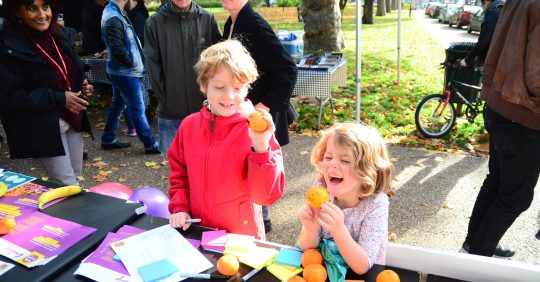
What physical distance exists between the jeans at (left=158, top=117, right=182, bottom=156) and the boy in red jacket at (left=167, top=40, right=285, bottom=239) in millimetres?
1338

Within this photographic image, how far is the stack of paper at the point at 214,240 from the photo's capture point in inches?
65.7

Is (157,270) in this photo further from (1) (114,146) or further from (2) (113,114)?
(1) (114,146)

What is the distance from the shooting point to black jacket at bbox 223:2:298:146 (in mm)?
2795

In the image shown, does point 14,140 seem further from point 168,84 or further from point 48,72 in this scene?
point 168,84

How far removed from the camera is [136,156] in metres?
5.50

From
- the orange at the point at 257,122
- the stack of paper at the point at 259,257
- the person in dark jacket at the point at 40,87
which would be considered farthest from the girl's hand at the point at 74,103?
the stack of paper at the point at 259,257

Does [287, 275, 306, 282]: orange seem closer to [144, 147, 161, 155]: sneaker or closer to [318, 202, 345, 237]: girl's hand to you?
[318, 202, 345, 237]: girl's hand

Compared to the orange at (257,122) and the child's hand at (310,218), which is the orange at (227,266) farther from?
the orange at (257,122)

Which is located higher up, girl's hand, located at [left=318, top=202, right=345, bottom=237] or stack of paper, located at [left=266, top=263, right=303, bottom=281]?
girl's hand, located at [left=318, top=202, right=345, bottom=237]

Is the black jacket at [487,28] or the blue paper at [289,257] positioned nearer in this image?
the blue paper at [289,257]

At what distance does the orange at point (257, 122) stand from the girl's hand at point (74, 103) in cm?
188

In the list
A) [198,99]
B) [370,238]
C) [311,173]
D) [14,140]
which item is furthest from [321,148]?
[311,173]

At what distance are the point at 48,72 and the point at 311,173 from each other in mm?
3011

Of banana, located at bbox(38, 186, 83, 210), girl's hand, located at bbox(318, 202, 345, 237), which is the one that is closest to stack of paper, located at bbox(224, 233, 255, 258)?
girl's hand, located at bbox(318, 202, 345, 237)
